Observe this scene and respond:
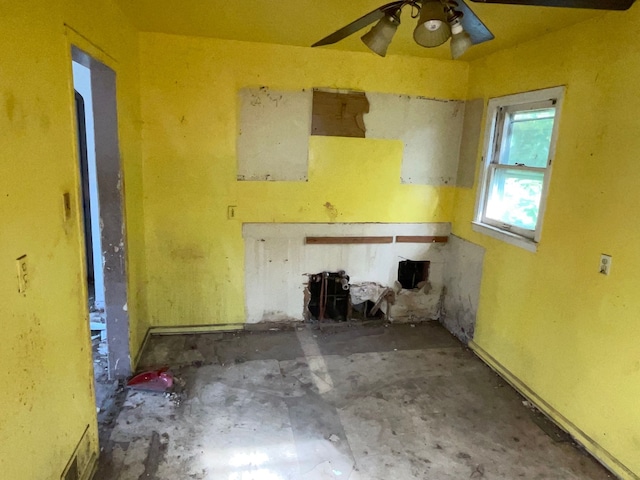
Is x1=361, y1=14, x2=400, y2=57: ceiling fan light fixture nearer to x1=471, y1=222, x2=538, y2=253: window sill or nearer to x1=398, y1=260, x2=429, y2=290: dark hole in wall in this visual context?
x1=471, y1=222, x2=538, y2=253: window sill

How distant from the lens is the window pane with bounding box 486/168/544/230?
292 centimetres

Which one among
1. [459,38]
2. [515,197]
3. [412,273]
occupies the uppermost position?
[459,38]

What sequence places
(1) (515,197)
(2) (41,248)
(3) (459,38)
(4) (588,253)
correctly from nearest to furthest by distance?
(2) (41,248) → (3) (459,38) → (4) (588,253) → (1) (515,197)

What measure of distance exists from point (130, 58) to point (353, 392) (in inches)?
108

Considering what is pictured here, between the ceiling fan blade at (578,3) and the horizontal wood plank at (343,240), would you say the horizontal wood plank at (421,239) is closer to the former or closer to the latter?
the horizontal wood plank at (343,240)

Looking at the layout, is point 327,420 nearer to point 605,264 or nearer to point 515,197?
point 605,264

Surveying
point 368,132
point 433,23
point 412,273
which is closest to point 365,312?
point 412,273

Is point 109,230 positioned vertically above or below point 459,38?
below

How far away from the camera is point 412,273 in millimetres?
4035

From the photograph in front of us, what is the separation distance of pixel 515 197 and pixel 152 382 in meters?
2.91

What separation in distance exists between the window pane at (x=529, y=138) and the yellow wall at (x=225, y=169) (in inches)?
26.2

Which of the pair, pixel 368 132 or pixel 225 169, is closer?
pixel 225 169

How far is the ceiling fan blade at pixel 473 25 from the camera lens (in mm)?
1620

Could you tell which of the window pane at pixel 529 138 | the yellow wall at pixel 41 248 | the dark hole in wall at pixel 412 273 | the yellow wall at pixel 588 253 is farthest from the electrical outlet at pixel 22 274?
the dark hole in wall at pixel 412 273
